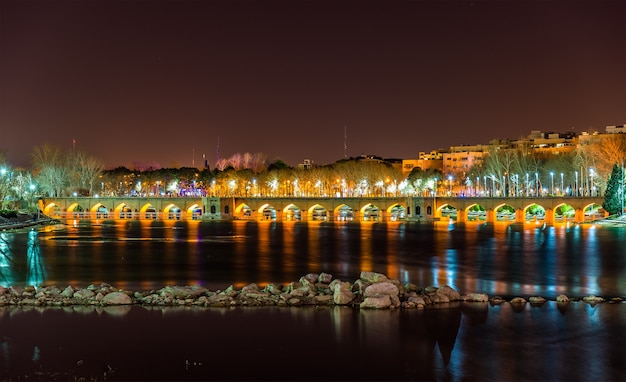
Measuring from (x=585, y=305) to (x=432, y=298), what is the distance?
18.3ft

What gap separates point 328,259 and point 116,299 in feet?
71.1

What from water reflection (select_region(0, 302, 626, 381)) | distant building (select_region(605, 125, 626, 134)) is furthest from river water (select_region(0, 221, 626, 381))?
distant building (select_region(605, 125, 626, 134))

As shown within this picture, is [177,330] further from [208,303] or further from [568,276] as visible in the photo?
[568,276]

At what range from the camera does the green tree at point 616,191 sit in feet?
232

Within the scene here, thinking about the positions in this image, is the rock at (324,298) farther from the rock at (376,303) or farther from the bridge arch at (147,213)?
the bridge arch at (147,213)

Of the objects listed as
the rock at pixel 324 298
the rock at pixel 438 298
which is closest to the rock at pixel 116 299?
the rock at pixel 324 298

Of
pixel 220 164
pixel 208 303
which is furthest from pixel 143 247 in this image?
pixel 220 164

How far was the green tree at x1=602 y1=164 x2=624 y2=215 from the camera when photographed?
70.6m

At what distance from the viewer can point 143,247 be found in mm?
51156

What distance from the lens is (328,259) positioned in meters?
43.4

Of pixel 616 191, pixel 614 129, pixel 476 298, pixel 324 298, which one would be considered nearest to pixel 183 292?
Answer: pixel 324 298

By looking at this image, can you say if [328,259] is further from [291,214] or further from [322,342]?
[291,214]

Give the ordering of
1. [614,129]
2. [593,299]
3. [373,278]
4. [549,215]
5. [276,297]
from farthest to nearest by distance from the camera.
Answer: [614,129], [549,215], [373,278], [593,299], [276,297]

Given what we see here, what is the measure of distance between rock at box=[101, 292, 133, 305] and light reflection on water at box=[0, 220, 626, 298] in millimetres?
4946
